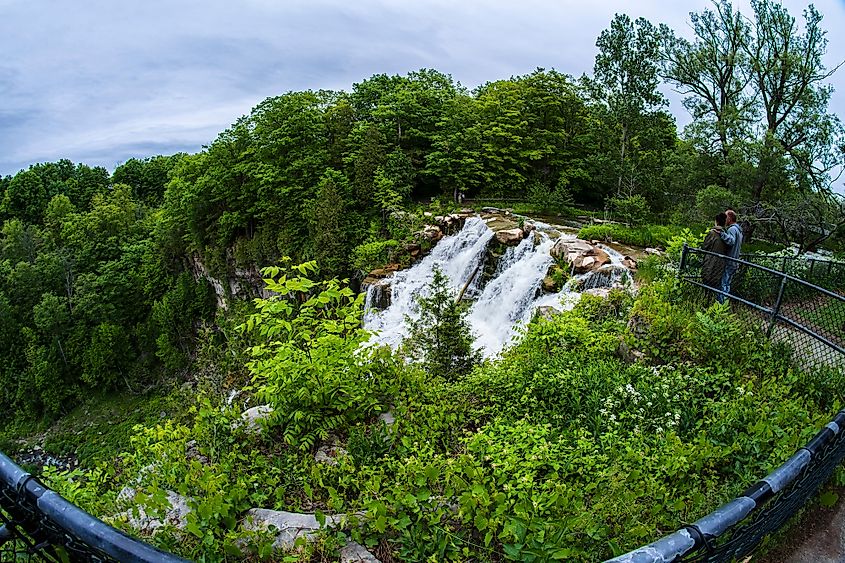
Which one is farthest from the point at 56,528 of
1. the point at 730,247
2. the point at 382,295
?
the point at 382,295

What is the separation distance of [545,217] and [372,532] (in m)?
19.1

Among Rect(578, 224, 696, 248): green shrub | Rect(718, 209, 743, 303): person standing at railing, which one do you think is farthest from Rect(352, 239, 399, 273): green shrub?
Rect(718, 209, 743, 303): person standing at railing

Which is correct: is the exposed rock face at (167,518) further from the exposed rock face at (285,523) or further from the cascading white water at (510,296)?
the cascading white water at (510,296)

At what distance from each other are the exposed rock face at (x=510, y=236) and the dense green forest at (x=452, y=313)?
463 centimetres

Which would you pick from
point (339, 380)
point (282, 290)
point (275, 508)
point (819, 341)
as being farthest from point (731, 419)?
point (282, 290)

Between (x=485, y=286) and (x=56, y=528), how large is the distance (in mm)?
13438

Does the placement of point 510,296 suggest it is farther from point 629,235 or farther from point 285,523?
point 285,523

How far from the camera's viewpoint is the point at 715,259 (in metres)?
7.88

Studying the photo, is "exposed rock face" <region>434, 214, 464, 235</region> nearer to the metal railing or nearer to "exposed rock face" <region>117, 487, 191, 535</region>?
the metal railing

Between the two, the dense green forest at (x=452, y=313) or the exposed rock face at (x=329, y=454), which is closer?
the dense green forest at (x=452, y=313)

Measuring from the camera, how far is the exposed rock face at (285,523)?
11.2 ft

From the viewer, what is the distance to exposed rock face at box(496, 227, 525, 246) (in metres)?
15.3

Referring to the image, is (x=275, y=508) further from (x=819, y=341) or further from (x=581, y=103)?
(x=581, y=103)

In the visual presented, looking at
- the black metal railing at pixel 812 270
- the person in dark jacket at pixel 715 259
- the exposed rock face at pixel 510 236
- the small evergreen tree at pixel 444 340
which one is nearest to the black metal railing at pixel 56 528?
the small evergreen tree at pixel 444 340
